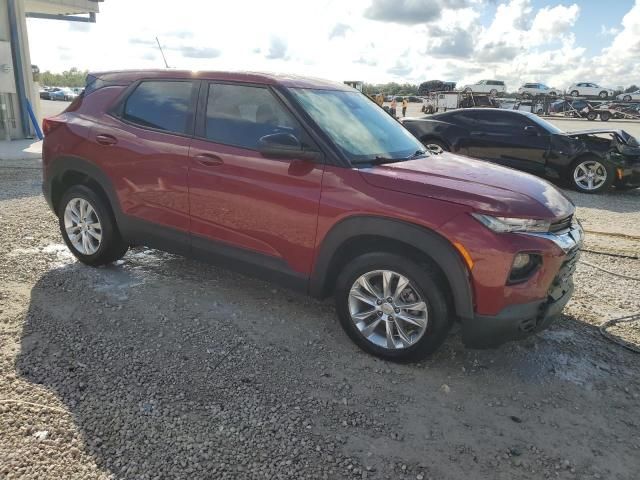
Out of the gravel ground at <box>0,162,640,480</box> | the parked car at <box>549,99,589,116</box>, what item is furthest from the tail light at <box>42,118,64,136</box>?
the parked car at <box>549,99,589,116</box>

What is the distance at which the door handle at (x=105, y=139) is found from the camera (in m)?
4.26

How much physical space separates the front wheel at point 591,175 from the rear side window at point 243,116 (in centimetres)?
751

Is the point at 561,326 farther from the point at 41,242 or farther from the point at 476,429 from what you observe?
the point at 41,242

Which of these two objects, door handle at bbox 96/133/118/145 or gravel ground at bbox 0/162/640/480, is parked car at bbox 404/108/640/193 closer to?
gravel ground at bbox 0/162/640/480

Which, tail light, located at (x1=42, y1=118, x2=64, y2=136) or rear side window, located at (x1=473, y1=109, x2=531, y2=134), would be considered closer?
tail light, located at (x1=42, y1=118, x2=64, y2=136)

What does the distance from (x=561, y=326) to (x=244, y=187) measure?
265 centimetres

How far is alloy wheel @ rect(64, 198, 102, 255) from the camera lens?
4590mm

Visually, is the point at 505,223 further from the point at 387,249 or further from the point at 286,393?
the point at 286,393

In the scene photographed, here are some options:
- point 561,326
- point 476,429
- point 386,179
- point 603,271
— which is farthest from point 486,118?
point 476,429

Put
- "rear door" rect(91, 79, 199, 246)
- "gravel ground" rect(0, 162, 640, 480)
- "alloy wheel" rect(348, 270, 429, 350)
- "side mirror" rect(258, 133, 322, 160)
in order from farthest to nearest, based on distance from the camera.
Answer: "rear door" rect(91, 79, 199, 246) < "side mirror" rect(258, 133, 322, 160) < "alloy wheel" rect(348, 270, 429, 350) < "gravel ground" rect(0, 162, 640, 480)

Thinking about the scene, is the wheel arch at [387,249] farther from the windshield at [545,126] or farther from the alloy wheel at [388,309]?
the windshield at [545,126]

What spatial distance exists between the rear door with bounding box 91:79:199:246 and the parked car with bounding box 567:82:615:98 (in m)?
48.4

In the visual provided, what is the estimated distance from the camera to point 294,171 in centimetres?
342

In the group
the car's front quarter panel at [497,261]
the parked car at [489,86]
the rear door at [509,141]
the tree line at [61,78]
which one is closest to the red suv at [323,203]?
the car's front quarter panel at [497,261]
